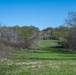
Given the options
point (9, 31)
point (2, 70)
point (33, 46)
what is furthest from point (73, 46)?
point (2, 70)

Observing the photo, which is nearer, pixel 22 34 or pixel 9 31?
pixel 9 31

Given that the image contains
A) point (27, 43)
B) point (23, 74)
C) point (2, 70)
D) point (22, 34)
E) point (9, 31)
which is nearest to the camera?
point (2, 70)

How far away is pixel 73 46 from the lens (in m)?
67.2

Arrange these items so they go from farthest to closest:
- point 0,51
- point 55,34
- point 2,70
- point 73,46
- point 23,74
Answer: point 55,34 → point 73,46 → point 0,51 → point 23,74 → point 2,70

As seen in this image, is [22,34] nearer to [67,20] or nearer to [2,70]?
[67,20]

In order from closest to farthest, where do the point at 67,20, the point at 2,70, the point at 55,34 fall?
1. the point at 2,70
2. the point at 67,20
3. the point at 55,34

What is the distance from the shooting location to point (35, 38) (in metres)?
82.3

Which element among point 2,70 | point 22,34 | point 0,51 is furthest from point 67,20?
point 2,70

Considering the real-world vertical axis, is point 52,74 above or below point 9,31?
below

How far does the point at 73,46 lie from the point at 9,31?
24296 mm

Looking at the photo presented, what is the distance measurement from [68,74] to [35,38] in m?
58.0

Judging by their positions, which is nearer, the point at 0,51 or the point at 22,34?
the point at 0,51

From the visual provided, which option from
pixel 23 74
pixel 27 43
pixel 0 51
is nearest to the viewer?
pixel 23 74

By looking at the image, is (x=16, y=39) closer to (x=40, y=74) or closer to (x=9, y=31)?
(x=9, y=31)
